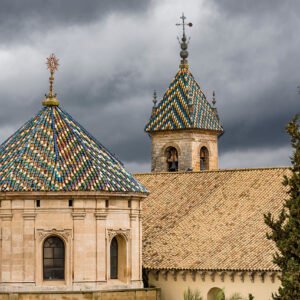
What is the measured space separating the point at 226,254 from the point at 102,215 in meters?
5.81

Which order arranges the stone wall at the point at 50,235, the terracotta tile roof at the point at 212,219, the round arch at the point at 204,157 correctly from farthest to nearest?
the round arch at the point at 204,157 < the terracotta tile roof at the point at 212,219 < the stone wall at the point at 50,235

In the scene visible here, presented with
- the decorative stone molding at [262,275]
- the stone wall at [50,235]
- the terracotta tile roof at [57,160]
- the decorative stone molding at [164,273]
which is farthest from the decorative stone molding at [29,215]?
the decorative stone molding at [262,275]

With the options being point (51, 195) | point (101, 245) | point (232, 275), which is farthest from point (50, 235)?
point (232, 275)

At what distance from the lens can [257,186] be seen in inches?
2379

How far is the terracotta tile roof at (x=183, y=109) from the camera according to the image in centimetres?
7369

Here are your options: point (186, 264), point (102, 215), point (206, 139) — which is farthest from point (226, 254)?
point (206, 139)

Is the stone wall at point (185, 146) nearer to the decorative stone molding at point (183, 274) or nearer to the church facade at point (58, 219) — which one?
the decorative stone molding at point (183, 274)

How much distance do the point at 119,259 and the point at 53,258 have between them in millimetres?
3124

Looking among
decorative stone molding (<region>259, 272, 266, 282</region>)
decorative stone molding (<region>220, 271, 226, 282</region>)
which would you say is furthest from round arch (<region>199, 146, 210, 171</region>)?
decorative stone molding (<region>259, 272, 266, 282</region>)

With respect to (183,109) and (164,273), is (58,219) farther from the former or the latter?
(183,109)

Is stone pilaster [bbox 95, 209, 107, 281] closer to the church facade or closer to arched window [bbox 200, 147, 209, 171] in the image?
Answer: the church facade

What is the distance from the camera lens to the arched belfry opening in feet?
182

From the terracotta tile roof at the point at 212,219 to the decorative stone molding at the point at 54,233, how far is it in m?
5.83

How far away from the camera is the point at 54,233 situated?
53.7 metres
